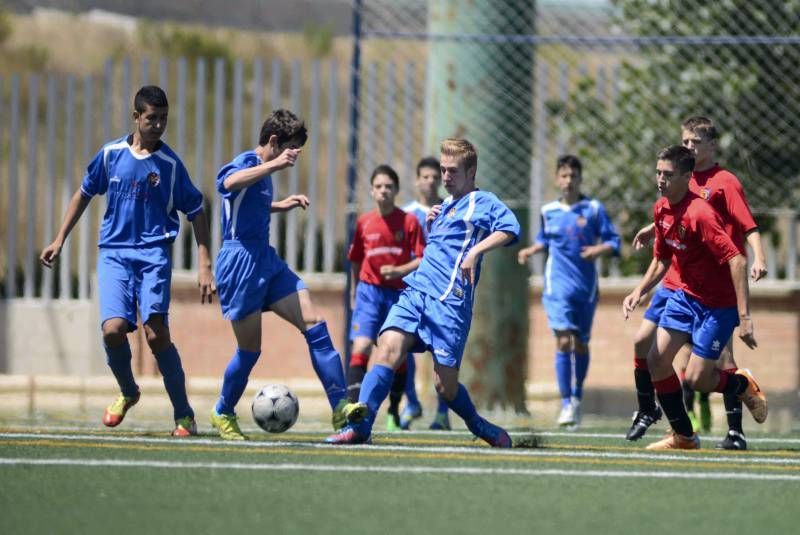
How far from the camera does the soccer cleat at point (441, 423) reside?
11.9 meters

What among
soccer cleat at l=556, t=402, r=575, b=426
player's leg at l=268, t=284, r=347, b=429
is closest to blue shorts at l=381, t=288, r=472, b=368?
player's leg at l=268, t=284, r=347, b=429

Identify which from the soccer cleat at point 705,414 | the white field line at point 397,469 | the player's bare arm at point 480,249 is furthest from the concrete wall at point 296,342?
the white field line at point 397,469

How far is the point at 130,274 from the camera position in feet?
32.3

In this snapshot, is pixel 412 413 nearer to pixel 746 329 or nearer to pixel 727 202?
pixel 727 202

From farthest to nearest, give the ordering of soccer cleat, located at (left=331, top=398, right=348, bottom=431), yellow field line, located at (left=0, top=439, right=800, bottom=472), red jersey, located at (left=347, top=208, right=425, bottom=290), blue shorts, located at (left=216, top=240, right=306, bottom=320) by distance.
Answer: red jersey, located at (left=347, top=208, right=425, bottom=290) → blue shorts, located at (left=216, top=240, right=306, bottom=320) → soccer cleat, located at (left=331, top=398, right=348, bottom=431) → yellow field line, located at (left=0, top=439, right=800, bottom=472)

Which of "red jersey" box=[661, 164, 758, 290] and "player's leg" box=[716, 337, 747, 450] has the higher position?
"red jersey" box=[661, 164, 758, 290]

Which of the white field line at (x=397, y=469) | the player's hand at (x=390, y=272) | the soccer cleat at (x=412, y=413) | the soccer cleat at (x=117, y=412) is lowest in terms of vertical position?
the white field line at (x=397, y=469)

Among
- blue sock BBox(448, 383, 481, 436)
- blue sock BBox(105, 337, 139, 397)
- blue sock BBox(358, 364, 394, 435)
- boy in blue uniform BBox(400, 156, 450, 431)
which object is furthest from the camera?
boy in blue uniform BBox(400, 156, 450, 431)

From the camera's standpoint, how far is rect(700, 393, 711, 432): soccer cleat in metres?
11.9

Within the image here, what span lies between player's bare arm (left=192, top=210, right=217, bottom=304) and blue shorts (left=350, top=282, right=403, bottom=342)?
2.04 meters

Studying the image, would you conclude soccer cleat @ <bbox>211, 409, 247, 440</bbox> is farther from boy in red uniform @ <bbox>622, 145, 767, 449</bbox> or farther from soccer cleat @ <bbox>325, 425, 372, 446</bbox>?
boy in red uniform @ <bbox>622, 145, 767, 449</bbox>

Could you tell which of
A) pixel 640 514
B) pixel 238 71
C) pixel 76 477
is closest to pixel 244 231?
pixel 76 477

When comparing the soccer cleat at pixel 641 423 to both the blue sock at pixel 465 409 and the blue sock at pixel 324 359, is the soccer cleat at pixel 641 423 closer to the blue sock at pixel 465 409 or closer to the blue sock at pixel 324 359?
the blue sock at pixel 465 409

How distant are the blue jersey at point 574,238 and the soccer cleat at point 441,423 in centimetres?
157
